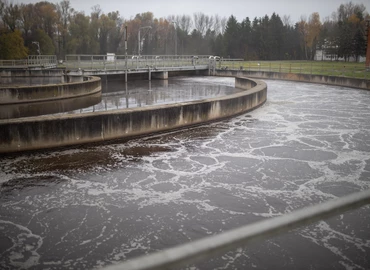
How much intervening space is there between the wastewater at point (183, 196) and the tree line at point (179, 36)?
62434 mm

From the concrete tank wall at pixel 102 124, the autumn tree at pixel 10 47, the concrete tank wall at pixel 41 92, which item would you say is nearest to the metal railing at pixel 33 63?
the autumn tree at pixel 10 47

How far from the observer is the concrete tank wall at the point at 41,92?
20328 millimetres

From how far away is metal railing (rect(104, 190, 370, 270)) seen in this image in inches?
42.3

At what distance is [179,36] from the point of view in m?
116

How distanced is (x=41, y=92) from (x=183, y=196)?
654 inches

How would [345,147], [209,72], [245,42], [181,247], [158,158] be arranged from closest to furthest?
[181,247] < [158,158] < [345,147] < [209,72] < [245,42]

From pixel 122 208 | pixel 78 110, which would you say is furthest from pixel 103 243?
pixel 78 110

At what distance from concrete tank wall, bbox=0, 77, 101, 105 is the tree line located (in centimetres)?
4827

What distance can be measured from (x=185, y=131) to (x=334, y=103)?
489 inches

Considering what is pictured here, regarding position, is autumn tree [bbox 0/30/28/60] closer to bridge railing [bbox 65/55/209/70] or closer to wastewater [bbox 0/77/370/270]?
bridge railing [bbox 65/55/209/70]

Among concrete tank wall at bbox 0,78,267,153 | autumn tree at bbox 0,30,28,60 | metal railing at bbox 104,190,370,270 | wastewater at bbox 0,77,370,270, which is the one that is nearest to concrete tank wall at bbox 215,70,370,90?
wastewater at bbox 0,77,370,270

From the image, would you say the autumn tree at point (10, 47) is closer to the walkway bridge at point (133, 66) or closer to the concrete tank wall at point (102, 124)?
the walkway bridge at point (133, 66)

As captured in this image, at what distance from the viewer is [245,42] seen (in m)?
100

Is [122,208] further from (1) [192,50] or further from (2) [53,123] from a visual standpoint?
(1) [192,50]
